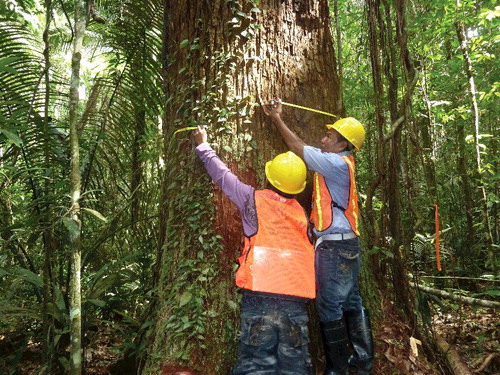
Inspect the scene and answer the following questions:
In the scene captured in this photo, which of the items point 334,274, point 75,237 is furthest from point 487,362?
point 75,237

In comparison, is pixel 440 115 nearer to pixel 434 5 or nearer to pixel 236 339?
pixel 434 5

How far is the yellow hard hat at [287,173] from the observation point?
109 inches

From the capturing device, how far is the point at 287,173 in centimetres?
276

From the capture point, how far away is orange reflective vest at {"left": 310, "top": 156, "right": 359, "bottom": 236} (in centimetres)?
296

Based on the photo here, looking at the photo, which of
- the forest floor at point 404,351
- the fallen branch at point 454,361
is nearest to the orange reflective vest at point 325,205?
the forest floor at point 404,351

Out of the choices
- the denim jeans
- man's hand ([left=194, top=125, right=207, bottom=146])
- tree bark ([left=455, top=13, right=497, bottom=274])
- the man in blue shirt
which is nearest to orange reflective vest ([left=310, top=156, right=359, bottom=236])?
the man in blue shirt

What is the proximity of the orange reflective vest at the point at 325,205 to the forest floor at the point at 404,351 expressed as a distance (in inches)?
37.6

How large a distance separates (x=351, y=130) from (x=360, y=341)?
152 centimetres

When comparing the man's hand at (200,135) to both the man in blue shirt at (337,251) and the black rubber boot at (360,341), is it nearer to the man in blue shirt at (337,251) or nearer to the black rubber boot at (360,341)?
the man in blue shirt at (337,251)

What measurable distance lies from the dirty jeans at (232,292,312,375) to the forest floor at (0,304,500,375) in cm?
52

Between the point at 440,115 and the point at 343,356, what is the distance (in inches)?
195

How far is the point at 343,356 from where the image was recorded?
2881 millimetres

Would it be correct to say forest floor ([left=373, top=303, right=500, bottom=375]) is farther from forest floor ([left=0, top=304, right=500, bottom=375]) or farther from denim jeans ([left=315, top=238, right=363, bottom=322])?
denim jeans ([left=315, top=238, right=363, bottom=322])

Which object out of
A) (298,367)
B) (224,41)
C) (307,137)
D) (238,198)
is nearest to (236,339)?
(298,367)
